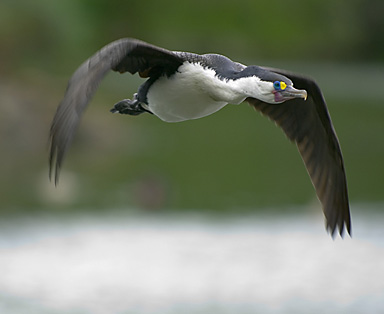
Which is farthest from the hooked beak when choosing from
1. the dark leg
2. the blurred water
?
the blurred water

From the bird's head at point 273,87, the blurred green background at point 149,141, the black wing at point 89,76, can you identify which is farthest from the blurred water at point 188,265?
the bird's head at point 273,87

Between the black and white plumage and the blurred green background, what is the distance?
4.05 meters

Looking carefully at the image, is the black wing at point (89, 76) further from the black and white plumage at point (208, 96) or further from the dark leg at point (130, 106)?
the dark leg at point (130, 106)

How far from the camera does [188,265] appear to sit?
51.8 feet

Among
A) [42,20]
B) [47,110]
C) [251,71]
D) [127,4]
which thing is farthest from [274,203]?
[127,4]

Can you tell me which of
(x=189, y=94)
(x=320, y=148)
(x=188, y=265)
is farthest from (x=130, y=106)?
(x=188, y=265)

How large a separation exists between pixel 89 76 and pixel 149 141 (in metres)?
22.4

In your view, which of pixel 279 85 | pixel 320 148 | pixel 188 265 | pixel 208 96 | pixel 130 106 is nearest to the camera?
pixel 279 85

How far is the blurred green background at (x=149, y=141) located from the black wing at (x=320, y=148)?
156 inches

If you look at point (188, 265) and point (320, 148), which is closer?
point (320, 148)

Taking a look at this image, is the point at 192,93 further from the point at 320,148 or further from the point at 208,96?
the point at 320,148

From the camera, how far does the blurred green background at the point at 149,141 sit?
808 inches

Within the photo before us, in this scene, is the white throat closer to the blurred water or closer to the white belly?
the white belly

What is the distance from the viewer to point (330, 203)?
7.65m
